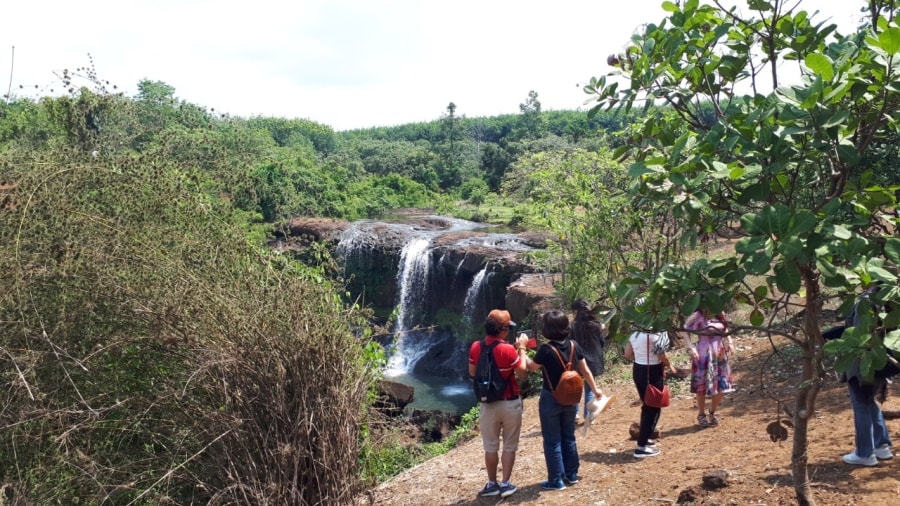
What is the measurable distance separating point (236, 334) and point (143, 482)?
1.23m

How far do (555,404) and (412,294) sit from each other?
17.0 metres

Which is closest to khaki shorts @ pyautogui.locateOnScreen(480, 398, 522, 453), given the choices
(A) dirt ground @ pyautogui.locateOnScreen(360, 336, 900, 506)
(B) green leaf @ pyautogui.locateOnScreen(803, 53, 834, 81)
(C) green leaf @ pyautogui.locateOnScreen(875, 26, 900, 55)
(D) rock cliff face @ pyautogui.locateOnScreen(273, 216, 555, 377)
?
(A) dirt ground @ pyautogui.locateOnScreen(360, 336, 900, 506)

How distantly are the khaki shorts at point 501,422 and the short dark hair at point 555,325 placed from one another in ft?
1.62

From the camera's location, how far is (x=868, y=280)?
8.62 ft

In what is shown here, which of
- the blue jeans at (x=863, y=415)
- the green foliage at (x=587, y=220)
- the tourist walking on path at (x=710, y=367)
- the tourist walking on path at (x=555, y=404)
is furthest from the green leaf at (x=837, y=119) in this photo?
the green foliage at (x=587, y=220)

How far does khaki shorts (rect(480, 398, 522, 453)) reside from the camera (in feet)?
17.4

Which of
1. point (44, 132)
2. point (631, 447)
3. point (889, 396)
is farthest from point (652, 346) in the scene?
point (44, 132)

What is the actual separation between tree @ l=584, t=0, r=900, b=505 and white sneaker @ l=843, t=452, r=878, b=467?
1.01 m

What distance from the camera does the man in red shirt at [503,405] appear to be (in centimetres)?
523

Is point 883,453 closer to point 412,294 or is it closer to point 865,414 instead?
point 865,414

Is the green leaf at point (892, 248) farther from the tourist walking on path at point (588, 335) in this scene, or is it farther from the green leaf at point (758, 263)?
the tourist walking on path at point (588, 335)

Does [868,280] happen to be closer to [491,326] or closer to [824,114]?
[824,114]

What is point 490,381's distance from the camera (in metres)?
5.21

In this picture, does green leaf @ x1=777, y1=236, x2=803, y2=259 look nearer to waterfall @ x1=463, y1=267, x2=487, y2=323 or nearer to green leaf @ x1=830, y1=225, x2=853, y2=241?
green leaf @ x1=830, y1=225, x2=853, y2=241
